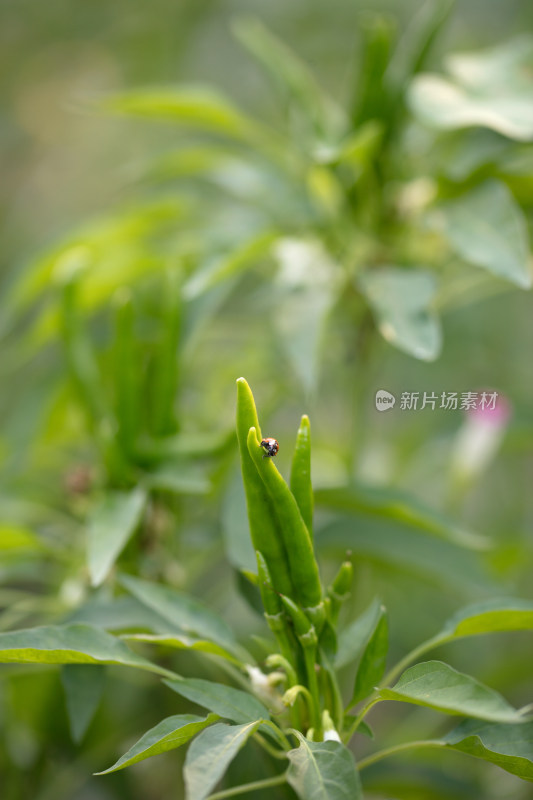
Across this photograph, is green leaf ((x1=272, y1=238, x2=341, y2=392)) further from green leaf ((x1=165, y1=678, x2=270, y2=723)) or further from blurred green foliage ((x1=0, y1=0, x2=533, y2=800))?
green leaf ((x1=165, y1=678, x2=270, y2=723))

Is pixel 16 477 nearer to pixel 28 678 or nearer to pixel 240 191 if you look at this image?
Result: pixel 28 678

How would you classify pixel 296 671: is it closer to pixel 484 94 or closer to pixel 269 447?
pixel 269 447

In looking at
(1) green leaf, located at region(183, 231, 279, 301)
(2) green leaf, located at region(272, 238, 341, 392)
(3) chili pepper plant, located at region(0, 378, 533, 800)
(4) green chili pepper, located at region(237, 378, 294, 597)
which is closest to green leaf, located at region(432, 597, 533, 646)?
(3) chili pepper plant, located at region(0, 378, 533, 800)

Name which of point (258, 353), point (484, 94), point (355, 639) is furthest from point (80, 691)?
point (484, 94)

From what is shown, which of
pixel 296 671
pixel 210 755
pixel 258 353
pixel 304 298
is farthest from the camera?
pixel 258 353

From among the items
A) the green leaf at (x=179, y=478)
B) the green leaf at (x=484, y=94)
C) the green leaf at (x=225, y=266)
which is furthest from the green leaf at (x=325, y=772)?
the green leaf at (x=484, y=94)

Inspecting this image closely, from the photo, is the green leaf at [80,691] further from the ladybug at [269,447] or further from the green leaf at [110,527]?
the ladybug at [269,447]

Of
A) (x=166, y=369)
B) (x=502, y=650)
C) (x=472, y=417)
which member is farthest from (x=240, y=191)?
(x=502, y=650)
